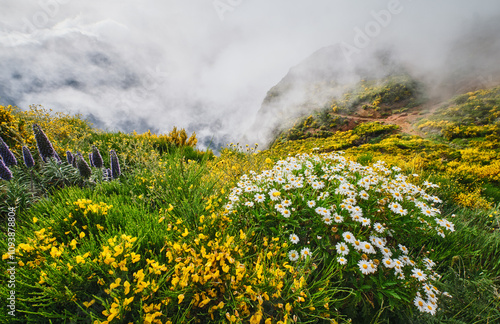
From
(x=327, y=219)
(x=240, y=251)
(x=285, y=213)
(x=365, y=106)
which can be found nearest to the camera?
(x=240, y=251)

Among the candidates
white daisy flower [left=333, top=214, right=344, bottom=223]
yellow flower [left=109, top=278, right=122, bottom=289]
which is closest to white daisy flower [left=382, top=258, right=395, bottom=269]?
white daisy flower [left=333, top=214, right=344, bottom=223]

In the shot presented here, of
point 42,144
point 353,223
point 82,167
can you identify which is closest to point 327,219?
point 353,223

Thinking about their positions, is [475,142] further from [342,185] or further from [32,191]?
[32,191]

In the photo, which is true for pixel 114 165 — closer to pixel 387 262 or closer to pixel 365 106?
pixel 387 262

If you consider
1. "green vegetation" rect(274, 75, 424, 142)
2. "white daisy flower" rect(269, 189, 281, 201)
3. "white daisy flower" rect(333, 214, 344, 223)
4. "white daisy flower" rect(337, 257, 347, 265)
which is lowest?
"green vegetation" rect(274, 75, 424, 142)

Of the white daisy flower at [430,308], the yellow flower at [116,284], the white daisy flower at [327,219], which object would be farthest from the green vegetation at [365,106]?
the yellow flower at [116,284]

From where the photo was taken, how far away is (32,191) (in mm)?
3229

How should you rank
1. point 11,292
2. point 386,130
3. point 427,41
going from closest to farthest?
point 11,292
point 386,130
point 427,41

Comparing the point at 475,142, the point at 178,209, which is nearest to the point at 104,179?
the point at 178,209

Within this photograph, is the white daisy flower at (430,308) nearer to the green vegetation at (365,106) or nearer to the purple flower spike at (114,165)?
the purple flower spike at (114,165)

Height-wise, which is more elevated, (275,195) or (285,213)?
(275,195)

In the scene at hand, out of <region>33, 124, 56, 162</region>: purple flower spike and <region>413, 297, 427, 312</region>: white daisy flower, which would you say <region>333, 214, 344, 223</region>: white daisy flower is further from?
<region>33, 124, 56, 162</region>: purple flower spike

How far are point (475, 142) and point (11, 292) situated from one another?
1984 centimetres

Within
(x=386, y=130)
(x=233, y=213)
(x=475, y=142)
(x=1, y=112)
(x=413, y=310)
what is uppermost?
(x=1, y=112)
